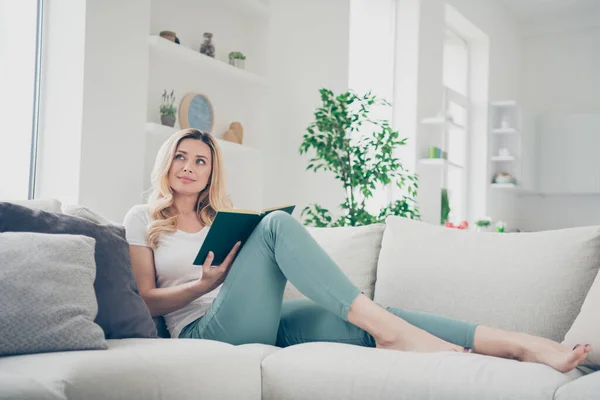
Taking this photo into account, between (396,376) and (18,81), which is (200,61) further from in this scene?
(396,376)

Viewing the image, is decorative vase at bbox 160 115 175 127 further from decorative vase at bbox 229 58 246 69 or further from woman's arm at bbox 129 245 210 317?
woman's arm at bbox 129 245 210 317

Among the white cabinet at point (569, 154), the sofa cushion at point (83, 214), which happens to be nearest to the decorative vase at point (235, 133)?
the sofa cushion at point (83, 214)

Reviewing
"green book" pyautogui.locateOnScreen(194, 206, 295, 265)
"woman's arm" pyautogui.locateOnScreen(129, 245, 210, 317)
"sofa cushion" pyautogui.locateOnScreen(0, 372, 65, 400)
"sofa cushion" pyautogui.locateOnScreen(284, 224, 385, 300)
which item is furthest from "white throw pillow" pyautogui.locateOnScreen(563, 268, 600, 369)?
"sofa cushion" pyautogui.locateOnScreen(0, 372, 65, 400)

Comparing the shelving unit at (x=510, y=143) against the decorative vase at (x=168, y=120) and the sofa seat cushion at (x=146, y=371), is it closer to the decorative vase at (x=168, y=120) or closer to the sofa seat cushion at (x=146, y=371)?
the decorative vase at (x=168, y=120)

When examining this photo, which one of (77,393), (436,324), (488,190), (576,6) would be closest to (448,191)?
(488,190)

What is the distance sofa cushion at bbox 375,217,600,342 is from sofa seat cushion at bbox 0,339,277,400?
0.63m

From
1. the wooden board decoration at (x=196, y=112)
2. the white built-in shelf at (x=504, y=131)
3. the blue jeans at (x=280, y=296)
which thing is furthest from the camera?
the white built-in shelf at (x=504, y=131)

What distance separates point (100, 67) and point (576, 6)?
20.3 ft

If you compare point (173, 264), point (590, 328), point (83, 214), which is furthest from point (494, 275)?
point (83, 214)

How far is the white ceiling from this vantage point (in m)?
7.66

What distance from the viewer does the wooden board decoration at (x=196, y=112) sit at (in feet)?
12.7

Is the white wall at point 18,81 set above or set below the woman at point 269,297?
above

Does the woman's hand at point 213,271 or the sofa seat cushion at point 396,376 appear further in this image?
the woman's hand at point 213,271

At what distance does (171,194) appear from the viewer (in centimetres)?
252
